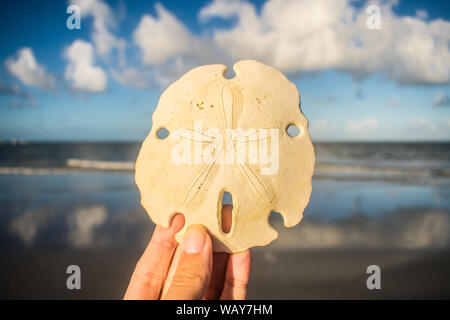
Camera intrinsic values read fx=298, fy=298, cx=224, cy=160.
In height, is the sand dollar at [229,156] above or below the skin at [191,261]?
above

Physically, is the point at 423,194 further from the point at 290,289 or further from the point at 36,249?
the point at 36,249

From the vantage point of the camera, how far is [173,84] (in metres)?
2.91

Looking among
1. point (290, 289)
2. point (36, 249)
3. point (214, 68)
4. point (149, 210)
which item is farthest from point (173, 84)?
point (36, 249)

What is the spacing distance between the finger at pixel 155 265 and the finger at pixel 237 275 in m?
0.62

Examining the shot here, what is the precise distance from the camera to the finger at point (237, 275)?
2979 millimetres

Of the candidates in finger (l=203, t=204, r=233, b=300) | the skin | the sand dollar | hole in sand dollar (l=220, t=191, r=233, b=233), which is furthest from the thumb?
finger (l=203, t=204, r=233, b=300)

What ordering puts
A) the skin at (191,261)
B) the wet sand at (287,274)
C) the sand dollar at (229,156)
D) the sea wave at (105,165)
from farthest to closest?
the sea wave at (105,165)
the wet sand at (287,274)
the sand dollar at (229,156)
the skin at (191,261)

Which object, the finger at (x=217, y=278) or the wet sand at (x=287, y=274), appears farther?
the wet sand at (x=287, y=274)

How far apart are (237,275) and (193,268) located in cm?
74

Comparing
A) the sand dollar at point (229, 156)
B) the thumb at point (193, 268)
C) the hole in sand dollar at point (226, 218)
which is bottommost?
the thumb at point (193, 268)

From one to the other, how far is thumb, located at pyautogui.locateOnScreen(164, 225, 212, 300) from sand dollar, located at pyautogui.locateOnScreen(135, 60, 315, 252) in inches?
6.2

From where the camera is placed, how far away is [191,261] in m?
2.49

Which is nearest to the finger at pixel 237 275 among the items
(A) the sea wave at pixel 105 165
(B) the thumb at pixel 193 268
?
(B) the thumb at pixel 193 268

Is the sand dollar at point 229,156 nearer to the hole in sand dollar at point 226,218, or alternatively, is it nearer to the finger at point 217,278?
the hole in sand dollar at point 226,218
